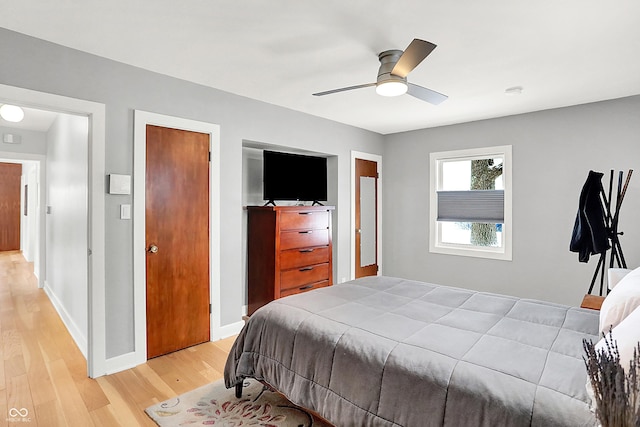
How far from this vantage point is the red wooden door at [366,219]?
5.00 metres

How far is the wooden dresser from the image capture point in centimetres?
371

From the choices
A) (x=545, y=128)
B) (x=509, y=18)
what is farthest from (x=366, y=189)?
(x=509, y=18)

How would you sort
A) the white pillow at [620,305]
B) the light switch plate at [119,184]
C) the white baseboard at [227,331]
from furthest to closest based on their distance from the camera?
the white baseboard at [227,331] < the light switch plate at [119,184] < the white pillow at [620,305]

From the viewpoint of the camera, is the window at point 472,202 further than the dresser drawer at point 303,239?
Yes

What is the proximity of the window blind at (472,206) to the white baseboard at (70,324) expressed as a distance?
4.35 m

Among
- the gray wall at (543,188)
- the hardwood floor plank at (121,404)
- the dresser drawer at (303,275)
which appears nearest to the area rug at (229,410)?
the hardwood floor plank at (121,404)

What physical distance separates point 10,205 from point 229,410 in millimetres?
10686

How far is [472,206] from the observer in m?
4.57

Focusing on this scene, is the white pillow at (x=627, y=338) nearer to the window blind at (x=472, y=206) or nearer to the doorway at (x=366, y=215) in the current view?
the window blind at (x=472, y=206)

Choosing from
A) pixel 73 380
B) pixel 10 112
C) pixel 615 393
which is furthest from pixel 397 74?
pixel 10 112

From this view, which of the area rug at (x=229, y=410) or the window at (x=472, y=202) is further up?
the window at (x=472, y=202)

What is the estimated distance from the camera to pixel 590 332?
67.9 inches

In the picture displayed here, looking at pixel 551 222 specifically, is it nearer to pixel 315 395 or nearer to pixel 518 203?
pixel 518 203

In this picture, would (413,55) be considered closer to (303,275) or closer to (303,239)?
(303,239)
